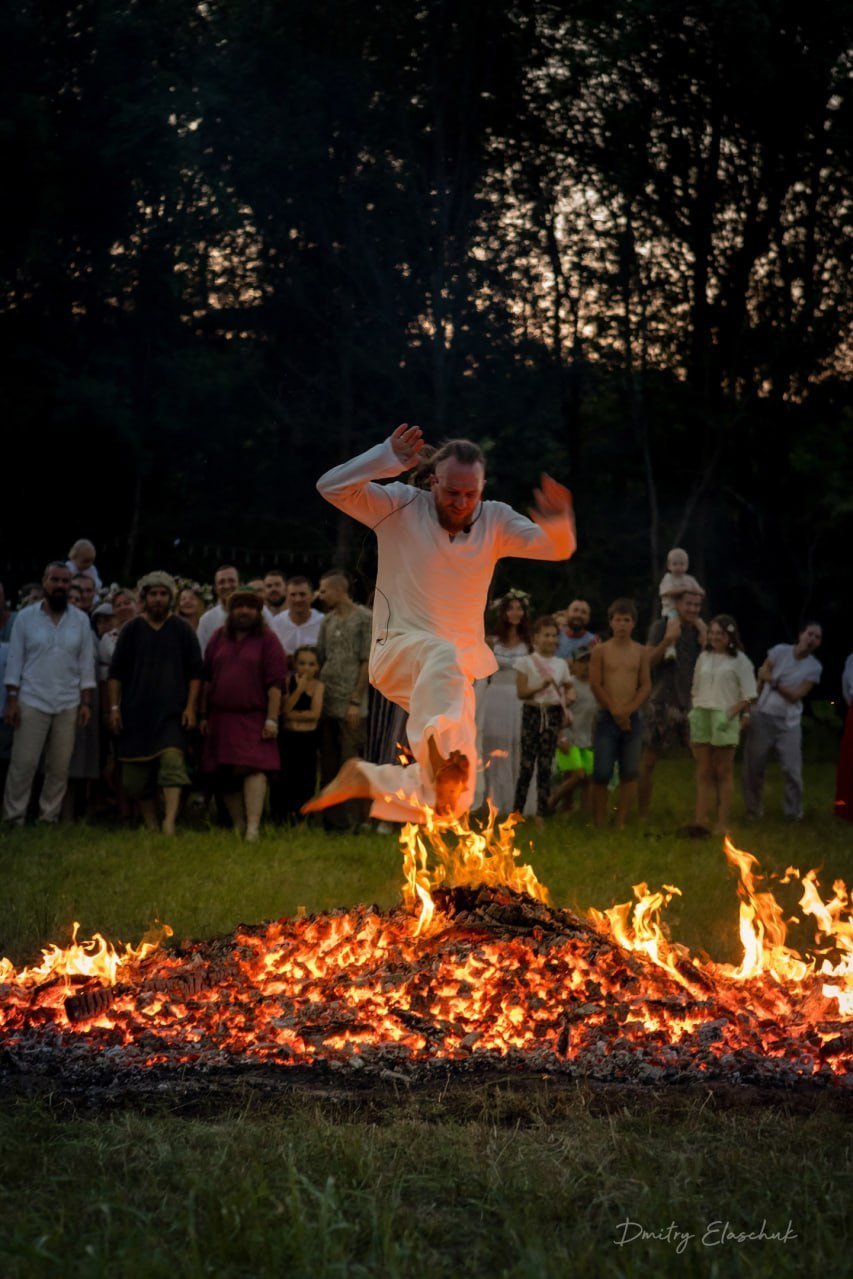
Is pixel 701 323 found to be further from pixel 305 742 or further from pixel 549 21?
pixel 305 742

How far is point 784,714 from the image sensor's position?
16797mm

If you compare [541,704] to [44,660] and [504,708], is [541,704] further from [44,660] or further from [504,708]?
[44,660]

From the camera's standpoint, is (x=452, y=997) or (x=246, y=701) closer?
(x=452, y=997)

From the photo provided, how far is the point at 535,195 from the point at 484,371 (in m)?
3.20

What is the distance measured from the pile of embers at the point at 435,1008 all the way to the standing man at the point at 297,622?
24.6 feet

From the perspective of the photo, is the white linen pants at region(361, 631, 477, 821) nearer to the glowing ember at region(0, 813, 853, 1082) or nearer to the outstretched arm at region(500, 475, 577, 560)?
the glowing ember at region(0, 813, 853, 1082)

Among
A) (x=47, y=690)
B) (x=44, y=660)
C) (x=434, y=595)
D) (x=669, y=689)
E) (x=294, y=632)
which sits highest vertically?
(x=434, y=595)

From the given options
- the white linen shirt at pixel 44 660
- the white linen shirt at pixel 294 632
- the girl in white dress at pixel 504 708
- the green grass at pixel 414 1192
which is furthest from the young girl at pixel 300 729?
the green grass at pixel 414 1192

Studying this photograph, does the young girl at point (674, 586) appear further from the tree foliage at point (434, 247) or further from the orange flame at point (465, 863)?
the tree foliage at point (434, 247)

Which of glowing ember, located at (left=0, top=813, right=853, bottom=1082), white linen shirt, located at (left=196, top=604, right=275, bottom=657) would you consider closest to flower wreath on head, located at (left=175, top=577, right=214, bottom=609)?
white linen shirt, located at (left=196, top=604, right=275, bottom=657)

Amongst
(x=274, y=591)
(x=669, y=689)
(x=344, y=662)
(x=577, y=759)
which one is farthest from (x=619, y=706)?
(x=274, y=591)

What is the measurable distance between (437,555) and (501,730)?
746 centimetres

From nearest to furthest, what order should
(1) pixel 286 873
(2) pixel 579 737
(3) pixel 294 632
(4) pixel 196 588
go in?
1. (1) pixel 286 873
2. (3) pixel 294 632
3. (2) pixel 579 737
4. (4) pixel 196 588

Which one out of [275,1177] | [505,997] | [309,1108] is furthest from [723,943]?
[275,1177]
